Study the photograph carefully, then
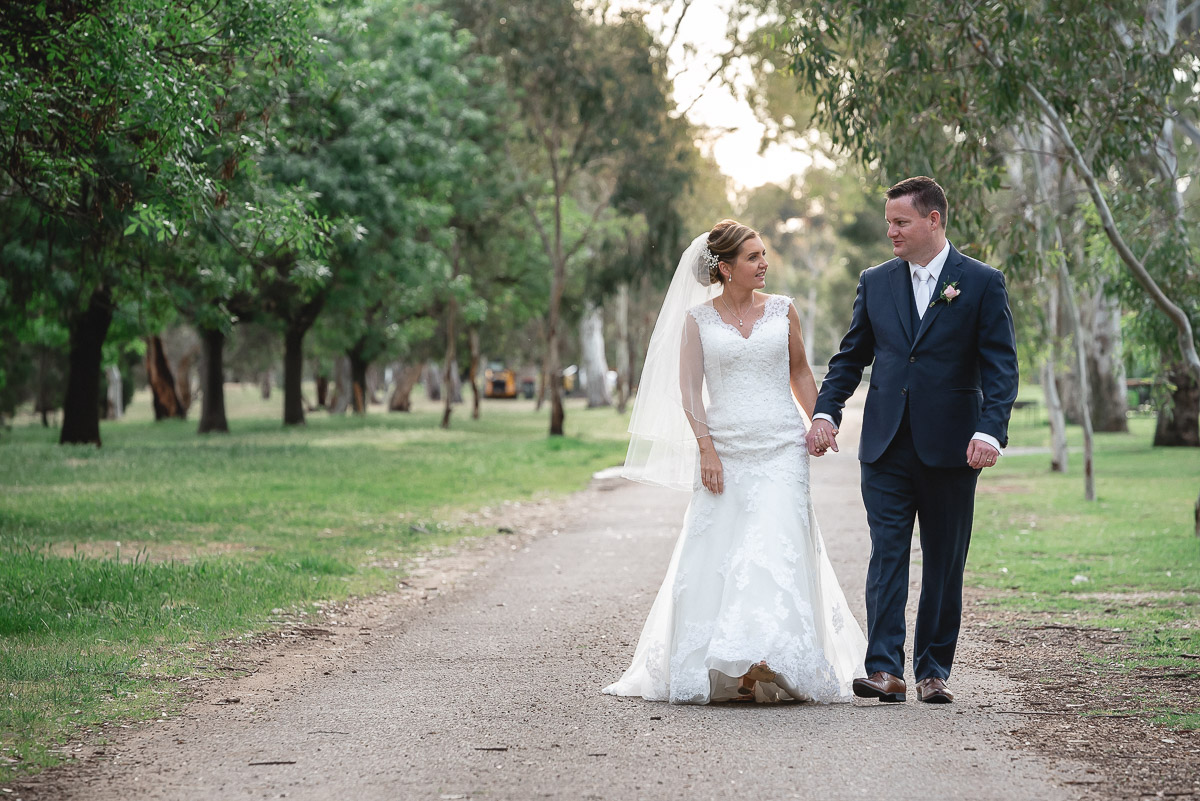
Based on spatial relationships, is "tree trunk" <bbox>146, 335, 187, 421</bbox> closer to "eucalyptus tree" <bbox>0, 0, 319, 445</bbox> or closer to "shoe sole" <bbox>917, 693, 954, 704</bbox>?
"eucalyptus tree" <bbox>0, 0, 319, 445</bbox>

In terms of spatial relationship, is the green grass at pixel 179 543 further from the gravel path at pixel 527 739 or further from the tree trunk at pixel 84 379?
the tree trunk at pixel 84 379

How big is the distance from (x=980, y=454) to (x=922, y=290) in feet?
2.76

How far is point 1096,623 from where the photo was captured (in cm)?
834


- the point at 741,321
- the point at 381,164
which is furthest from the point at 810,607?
the point at 381,164

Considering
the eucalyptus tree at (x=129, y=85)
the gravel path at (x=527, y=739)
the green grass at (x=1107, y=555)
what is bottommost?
the green grass at (x=1107, y=555)

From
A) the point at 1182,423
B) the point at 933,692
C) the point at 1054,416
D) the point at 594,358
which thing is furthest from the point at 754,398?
the point at 594,358

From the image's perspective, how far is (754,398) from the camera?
21.1 ft

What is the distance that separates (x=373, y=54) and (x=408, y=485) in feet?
48.7

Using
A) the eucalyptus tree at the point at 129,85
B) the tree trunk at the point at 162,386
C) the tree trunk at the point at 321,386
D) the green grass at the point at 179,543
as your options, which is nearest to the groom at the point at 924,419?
the green grass at the point at 179,543

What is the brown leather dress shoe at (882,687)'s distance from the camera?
19.2ft

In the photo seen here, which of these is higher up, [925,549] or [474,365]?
[474,365]

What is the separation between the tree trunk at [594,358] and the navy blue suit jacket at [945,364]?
46601 mm

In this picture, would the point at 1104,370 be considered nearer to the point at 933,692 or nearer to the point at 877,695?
the point at 933,692

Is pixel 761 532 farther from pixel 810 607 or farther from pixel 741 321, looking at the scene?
pixel 741 321
